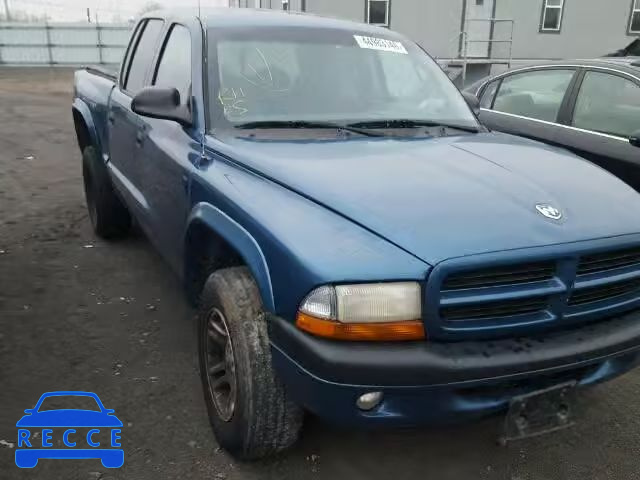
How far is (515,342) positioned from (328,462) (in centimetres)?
103

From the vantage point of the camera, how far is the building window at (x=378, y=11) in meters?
15.7

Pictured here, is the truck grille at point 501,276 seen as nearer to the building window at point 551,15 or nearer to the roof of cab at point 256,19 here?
the roof of cab at point 256,19

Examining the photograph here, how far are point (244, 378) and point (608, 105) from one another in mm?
3638

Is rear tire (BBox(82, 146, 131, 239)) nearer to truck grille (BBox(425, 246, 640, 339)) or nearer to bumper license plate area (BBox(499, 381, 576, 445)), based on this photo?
truck grille (BBox(425, 246, 640, 339))

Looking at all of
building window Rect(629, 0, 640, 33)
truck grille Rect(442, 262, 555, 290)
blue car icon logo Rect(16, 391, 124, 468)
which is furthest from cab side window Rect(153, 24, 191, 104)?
building window Rect(629, 0, 640, 33)

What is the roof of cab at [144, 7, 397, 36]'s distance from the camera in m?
3.40

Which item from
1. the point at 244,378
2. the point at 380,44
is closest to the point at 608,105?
the point at 380,44

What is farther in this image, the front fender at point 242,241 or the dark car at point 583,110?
the dark car at point 583,110

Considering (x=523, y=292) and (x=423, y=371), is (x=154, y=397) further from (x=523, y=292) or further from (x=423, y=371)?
(x=523, y=292)

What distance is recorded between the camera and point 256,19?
11.4ft

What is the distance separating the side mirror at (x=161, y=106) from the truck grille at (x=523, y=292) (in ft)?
5.43

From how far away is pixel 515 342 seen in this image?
2.13m

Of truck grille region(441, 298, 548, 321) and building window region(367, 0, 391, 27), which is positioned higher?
building window region(367, 0, 391, 27)

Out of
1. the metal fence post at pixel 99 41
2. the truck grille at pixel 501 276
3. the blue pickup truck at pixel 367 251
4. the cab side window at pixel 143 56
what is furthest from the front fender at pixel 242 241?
the metal fence post at pixel 99 41
